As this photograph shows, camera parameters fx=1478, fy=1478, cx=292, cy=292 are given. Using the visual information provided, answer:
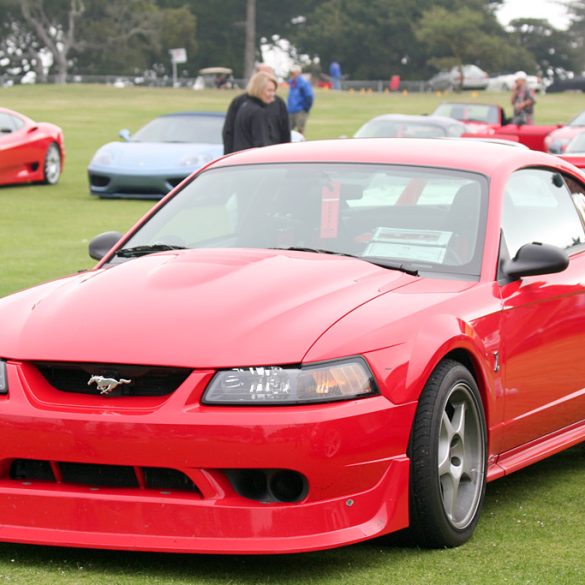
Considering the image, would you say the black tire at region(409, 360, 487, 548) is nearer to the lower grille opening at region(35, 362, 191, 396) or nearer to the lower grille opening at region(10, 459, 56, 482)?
the lower grille opening at region(35, 362, 191, 396)

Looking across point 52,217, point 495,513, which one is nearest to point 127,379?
point 495,513

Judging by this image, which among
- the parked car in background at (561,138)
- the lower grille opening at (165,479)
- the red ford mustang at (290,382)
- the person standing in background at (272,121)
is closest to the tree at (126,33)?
the parked car in background at (561,138)

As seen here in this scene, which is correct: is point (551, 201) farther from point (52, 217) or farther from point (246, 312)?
point (52, 217)

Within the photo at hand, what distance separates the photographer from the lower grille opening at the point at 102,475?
4590 millimetres

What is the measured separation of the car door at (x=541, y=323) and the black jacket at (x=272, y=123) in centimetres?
802

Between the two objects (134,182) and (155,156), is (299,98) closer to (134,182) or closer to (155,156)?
(155,156)

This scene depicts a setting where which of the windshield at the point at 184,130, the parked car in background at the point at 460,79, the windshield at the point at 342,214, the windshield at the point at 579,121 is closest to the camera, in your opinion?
the windshield at the point at 342,214

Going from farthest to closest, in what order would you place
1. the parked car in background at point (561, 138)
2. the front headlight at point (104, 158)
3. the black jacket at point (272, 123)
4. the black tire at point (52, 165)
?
the parked car in background at point (561, 138) < the black tire at point (52, 165) < the front headlight at point (104, 158) < the black jacket at point (272, 123)

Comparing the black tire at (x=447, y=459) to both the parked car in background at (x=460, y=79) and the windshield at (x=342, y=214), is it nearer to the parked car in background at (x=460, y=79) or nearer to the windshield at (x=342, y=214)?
the windshield at (x=342, y=214)

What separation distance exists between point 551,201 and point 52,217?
1345 centimetres

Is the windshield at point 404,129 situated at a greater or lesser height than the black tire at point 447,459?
lesser

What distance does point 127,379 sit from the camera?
4.64m

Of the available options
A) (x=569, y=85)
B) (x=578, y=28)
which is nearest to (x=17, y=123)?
(x=569, y=85)

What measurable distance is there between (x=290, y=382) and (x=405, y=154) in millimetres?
1999
